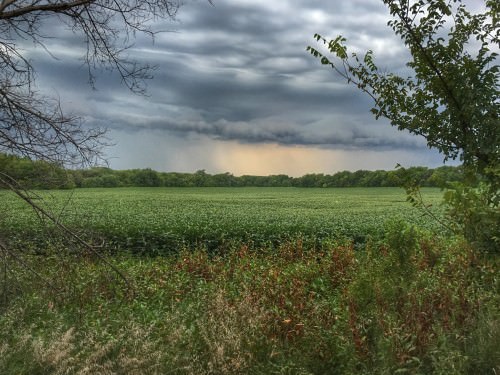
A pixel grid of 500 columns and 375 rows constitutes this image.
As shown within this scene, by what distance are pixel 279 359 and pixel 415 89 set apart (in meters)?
3.39

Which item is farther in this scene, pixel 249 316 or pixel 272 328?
pixel 272 328

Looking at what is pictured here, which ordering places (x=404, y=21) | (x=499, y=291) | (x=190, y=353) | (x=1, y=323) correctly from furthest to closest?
(x=1, y=323)
(x=499, y=291)
(x=190, y=353)
(x=404, y=21)

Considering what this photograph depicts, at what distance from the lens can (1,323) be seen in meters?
6.73

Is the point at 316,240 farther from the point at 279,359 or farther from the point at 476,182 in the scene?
the point at 476,182

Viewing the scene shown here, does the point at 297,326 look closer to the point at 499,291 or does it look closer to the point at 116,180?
the point at 499,291

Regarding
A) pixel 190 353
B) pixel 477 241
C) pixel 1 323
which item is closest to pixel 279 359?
pixel 190 353

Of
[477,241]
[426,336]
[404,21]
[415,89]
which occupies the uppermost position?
[404,21]

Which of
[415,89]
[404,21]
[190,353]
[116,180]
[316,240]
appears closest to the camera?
[404,21]

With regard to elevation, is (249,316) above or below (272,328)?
above

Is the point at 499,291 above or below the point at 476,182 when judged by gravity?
below

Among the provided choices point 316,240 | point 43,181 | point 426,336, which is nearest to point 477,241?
point 426,336

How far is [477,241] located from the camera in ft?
13.3

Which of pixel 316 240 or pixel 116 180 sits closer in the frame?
pixel 316 240

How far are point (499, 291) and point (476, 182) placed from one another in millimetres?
2231
